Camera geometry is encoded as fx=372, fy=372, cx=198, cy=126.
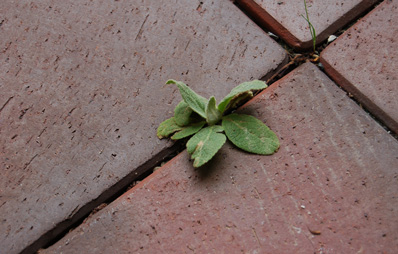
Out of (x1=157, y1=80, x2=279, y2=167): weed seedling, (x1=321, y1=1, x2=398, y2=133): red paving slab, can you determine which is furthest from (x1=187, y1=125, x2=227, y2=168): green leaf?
(x1=321, y1=1, x2=398, y2=133): red paving slab

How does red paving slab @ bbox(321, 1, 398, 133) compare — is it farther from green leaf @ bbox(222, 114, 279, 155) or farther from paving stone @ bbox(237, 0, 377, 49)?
green leaf @ bbox(222, 114, 279, 155)

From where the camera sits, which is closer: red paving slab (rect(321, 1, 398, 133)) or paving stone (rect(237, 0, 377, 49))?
red paving slab (rect(321, 1, 398, 133))

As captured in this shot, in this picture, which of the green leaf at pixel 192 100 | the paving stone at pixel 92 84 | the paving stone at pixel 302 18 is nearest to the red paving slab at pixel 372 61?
the paving stone at pixel 302 18

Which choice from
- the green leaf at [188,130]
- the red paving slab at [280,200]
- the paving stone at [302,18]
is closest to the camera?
the red paving slab at [280,200]

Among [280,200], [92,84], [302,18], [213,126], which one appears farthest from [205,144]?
[302,18]

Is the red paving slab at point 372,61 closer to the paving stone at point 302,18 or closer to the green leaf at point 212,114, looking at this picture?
the paving stone at point 302,18

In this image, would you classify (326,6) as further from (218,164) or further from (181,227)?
(181,227)

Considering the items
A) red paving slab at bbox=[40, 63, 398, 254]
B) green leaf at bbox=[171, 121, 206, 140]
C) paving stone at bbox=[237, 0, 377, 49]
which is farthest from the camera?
paving stone at bbox=[237, 0, 377, 49]

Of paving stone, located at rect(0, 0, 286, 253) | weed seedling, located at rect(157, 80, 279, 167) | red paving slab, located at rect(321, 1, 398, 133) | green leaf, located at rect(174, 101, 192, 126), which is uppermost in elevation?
paving stone, located at rect(0, 0, 286, 253)
